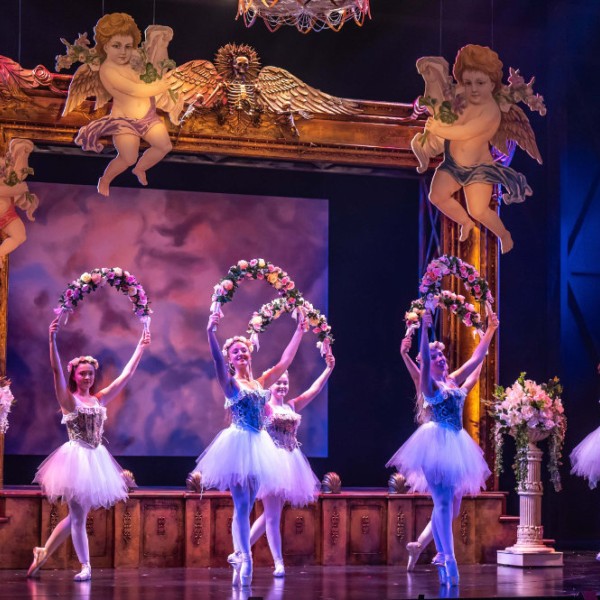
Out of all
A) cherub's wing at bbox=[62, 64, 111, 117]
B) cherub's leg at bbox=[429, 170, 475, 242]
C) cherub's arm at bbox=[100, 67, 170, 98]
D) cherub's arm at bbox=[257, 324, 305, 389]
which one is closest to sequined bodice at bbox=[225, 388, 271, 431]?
cherub's arm at bbox=[257, 324, 305, 389]

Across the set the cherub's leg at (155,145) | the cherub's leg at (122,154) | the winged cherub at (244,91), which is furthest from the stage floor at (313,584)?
the winged cherub at (244,91)

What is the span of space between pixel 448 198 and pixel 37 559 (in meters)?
4.11

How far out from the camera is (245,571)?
25.5 ft

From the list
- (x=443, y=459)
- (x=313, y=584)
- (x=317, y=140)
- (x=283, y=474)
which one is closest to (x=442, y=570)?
(x=443, y=459)

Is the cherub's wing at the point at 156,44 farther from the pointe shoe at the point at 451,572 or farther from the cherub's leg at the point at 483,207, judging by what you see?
the pointe shoe at the point at 451,572

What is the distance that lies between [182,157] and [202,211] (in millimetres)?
712

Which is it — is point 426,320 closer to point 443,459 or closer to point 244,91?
point 443,459

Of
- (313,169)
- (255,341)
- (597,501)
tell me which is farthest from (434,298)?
(597,501)

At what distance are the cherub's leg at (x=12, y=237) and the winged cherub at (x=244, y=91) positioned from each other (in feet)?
5.36

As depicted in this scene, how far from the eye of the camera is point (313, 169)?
33.6 feet

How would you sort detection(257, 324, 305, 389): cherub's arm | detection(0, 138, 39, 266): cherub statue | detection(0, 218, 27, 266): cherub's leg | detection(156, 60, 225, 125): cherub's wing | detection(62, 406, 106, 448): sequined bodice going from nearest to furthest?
detection(62, 406, 106, 448): sequined bodice → detection(257, 324, 305, 389): cherub's arm → detection(0, 138, 39, 266): cherub statue → detection(0, 218, 27, 266): cherub's leg → detection(156, 60, 225, 125): cherub's wing

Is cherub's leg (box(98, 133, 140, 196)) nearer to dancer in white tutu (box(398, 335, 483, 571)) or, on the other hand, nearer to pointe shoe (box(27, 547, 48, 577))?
dancer in white tutu (box(398, 335, 483, 571))

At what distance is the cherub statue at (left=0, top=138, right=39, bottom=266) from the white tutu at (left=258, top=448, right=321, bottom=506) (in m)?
2.82

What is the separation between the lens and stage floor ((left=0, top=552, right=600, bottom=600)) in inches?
279
